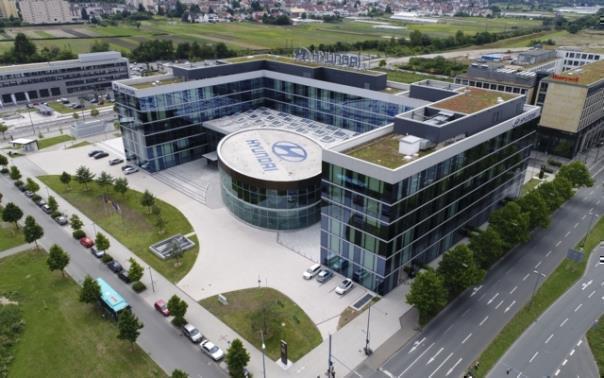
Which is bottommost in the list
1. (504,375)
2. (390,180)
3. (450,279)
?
(504,375)

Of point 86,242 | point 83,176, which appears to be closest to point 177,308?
point 86,242

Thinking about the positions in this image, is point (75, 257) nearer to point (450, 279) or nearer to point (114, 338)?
point (114, 338)

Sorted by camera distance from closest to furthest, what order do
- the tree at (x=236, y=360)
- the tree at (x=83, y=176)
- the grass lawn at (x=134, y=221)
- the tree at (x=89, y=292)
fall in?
the tree at (x=236, y=360)
the tree at (x=89, y=292)
the grass lawn at (x=134, y=221)
the tree at (x=83, y=176)

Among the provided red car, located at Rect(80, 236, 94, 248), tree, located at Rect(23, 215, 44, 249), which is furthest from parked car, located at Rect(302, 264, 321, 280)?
tree, located at Rect(23, 215, 44, 249)

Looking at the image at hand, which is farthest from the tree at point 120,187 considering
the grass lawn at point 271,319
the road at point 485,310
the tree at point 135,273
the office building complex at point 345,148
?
the road at point 485,310

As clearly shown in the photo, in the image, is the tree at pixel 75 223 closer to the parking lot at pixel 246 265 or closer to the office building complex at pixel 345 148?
the parking lot at pixel 246 265

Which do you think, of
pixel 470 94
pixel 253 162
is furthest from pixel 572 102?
pixel 253 162

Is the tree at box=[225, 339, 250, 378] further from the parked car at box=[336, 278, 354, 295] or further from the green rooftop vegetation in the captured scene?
the green rooftop vegetation
